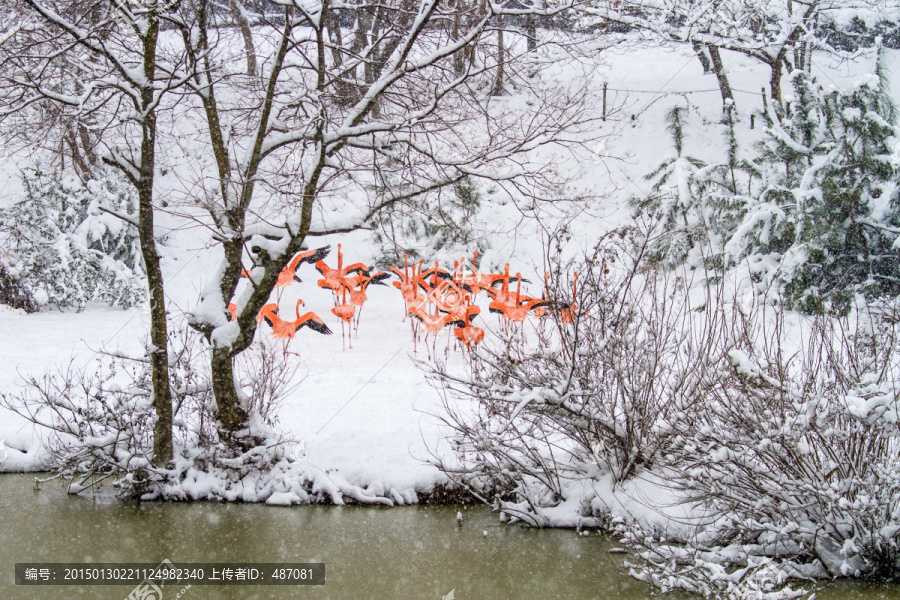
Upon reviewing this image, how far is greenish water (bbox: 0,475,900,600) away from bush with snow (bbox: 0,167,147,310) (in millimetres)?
5499

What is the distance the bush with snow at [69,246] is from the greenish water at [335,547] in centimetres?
550

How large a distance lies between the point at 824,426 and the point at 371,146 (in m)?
3.83

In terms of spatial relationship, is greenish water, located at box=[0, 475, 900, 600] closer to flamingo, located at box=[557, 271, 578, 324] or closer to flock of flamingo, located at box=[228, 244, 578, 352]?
flamingo, located at box=[557, 271, 578, 324]

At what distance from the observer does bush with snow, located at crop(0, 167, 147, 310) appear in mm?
11305

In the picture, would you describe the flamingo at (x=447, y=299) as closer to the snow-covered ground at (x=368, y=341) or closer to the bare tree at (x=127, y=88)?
the snow-covered ground at (x=368, y=341)

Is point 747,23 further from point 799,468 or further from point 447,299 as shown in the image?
point 799,468

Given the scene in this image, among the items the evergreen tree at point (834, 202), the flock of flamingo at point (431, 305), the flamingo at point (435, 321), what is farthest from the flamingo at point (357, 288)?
the evergreen tree at point (834, 202)

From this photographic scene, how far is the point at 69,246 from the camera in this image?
11.4m

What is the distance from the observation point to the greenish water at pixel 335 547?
5051 millimetres

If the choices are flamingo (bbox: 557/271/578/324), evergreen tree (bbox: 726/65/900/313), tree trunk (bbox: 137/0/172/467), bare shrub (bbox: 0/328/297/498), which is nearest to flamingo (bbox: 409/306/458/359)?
bare shrub (bbox: 0/328/297/498)

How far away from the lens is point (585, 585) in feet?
16.9

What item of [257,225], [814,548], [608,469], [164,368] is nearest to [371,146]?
[257,225]

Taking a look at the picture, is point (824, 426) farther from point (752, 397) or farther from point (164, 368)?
point (164, 368)

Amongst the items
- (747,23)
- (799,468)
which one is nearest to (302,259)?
(799,468)
